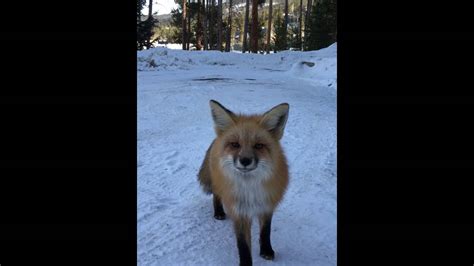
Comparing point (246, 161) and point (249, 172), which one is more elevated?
point (246, 161)

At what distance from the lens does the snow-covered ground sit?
300 centimetres

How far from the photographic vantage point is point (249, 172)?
8.89 ft

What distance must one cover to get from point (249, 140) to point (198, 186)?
70.7 inches

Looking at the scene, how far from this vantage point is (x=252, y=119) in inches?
117

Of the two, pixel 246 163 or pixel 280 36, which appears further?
pixel 280 36

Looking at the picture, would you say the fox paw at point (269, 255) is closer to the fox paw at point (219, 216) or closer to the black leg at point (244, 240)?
the black leg at point (244, 240)

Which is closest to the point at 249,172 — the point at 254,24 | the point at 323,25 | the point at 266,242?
the point at 266,242

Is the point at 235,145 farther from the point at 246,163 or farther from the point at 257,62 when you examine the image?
the point at 257,62

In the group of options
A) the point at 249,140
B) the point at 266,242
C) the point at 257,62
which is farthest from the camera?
the point at 257,62

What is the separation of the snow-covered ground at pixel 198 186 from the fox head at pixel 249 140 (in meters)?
0.78

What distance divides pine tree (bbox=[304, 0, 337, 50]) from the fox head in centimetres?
1765

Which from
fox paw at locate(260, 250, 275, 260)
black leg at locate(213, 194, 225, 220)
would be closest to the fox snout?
fox paw at locate(260, 250, 275, 260)

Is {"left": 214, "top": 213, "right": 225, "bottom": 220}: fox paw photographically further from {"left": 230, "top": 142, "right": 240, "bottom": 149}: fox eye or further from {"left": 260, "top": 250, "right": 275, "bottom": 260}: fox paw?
{"left": 230, "top": 142, "right": 240, "bottom": 149}: fox eye
